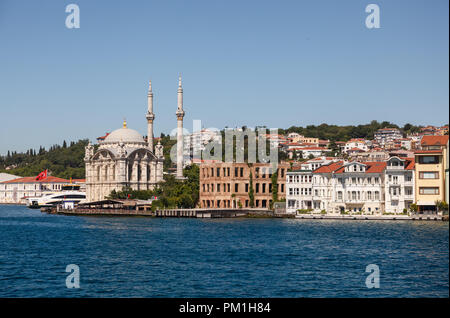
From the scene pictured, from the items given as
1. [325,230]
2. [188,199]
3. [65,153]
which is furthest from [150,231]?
[65,153]

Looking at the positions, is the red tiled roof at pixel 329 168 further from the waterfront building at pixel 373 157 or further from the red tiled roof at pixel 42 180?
the red tiled roof at pixel 42 180

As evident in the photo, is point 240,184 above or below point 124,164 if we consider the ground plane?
below

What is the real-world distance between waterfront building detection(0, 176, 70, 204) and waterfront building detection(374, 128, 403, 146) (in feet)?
231

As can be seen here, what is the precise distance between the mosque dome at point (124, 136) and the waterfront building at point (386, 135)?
189 ft

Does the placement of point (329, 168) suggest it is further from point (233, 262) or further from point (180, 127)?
point (233, 262)

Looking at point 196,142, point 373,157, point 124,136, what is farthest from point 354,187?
point 196,142

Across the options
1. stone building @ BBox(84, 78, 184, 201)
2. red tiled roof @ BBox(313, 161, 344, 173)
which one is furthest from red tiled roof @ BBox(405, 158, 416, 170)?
stone building @ BBox(84, 78, 184, 201)

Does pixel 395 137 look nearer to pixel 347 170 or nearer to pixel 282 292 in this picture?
pixel 347 170

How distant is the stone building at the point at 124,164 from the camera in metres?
107

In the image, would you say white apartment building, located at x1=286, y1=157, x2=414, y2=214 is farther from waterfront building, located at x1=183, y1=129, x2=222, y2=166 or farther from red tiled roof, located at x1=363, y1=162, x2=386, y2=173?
waterfront building, located at x1=183, y1=129, x2=222, y2=166

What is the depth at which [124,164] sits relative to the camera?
106062 mm

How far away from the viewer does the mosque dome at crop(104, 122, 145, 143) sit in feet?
364

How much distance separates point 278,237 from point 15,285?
76.2 ft

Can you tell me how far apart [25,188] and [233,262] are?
13631 cm
